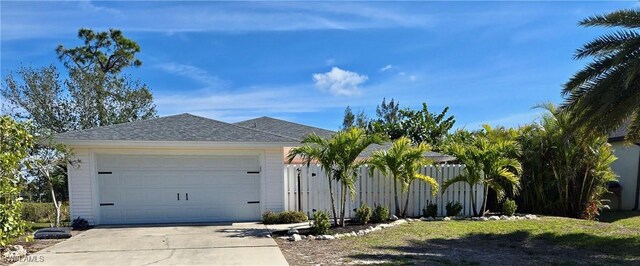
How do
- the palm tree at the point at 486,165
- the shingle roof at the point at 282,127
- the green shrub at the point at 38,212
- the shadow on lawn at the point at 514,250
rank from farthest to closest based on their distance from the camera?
the shingle roof at the point at 282,127 < the green shrub at the point at 38,212 < the palm tree at the point at 486,165 < the shadow on lawn at the point at 514,250

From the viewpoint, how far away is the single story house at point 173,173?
384 inches

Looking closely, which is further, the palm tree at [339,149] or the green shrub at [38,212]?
the green shrub at [38,212]

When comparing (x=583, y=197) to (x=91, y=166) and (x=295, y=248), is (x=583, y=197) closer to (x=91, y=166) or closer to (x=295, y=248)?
(x=295, y=248)

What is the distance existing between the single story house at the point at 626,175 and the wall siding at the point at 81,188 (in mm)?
16176

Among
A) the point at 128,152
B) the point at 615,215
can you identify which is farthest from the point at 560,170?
the point at 128,152

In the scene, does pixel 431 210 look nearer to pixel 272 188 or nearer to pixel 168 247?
pixel 272 188

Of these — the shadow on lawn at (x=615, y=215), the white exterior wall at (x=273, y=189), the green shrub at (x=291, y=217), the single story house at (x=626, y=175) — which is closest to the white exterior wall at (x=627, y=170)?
the single story house at (x=626, y=175)

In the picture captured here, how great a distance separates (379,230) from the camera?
8.86m

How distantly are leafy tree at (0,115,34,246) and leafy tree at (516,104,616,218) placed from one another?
12.0 m

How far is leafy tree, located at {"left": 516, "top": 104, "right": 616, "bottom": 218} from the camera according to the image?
11031 mm

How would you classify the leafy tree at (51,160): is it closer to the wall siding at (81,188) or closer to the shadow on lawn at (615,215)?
the wall siding at (81,188)

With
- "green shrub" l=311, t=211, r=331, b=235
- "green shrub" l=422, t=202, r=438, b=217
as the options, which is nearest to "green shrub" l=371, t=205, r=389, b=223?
"green shrub" l=422, t=202, r=438, b=217

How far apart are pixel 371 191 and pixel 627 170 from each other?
9765 millimetres

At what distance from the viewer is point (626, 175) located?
13.8 m
